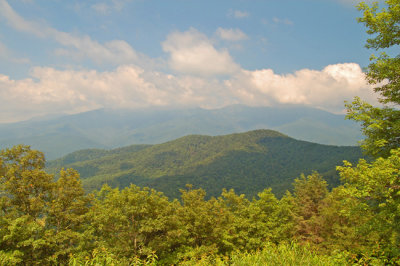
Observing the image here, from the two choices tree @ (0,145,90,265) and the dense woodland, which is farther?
the dense woodland

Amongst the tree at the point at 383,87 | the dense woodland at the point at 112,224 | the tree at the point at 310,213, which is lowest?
the tree at the point at 310,213

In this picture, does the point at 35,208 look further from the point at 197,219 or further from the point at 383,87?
the point at 383,87

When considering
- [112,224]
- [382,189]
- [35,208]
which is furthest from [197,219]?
[382,189]

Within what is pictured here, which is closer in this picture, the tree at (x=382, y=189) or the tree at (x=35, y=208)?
the tree at (x=382, y=189)

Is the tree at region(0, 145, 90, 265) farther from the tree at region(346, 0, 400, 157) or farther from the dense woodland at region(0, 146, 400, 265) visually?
the tree at region(346, 0, 400, 157)

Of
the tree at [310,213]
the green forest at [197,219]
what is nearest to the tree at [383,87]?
the green forest at [197,219]

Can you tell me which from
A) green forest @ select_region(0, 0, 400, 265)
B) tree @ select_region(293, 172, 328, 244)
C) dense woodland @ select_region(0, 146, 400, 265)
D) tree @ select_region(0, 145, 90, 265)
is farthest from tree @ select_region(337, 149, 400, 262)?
tree @ select_region(0, 145, 90, 265)

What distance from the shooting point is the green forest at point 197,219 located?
28.1ft

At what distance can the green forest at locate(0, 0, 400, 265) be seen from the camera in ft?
28.1

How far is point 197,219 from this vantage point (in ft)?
71.2

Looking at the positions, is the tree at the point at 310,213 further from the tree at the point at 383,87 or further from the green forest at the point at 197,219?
the tree at the point at 383,87

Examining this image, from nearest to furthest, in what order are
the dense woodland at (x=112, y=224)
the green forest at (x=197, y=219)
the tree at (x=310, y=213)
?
the green forest at (x=197, y=219) → the dense woodland at (x=112, y=224) → the tree at (x=310, y=213)

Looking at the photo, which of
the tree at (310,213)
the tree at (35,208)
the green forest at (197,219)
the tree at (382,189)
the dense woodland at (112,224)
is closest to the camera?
the tree at (382,189)

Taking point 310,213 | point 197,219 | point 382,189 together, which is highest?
point 382,189
